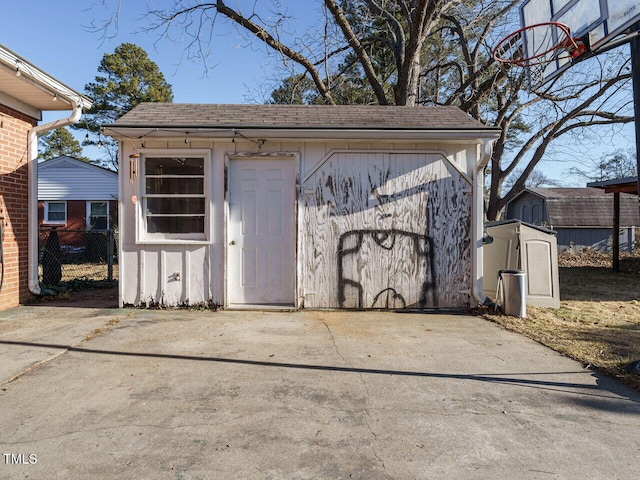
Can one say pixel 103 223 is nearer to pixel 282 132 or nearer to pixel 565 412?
pixel 282 132

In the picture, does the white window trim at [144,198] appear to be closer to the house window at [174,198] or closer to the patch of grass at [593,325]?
the house window at [174,198]

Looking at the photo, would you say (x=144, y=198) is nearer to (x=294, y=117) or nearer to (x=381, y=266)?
(x=294, y=117)

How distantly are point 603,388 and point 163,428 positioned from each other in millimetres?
3783

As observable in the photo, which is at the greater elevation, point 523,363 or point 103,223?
point 103,223

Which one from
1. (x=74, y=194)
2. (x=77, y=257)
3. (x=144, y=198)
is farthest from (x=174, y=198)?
(x=74, y=194)

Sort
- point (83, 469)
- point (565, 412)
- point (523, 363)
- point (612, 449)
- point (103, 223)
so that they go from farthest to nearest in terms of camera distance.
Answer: point (103, 223), point (523, 363), point (565, 412), point (612, 449), point (83, 469)

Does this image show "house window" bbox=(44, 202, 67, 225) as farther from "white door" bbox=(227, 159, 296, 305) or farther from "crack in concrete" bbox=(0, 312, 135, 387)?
"white door" bbox=(227, 159, 296, 305)

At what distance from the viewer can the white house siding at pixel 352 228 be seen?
6.81m

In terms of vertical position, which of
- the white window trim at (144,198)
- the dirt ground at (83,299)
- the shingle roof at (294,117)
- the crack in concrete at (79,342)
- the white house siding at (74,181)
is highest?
the white house siding at (74,181)

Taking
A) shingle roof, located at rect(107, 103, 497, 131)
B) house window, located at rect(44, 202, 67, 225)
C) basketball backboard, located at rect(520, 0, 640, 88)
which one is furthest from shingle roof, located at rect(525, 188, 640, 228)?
house window, located at rect(44, 202, 67, 225)

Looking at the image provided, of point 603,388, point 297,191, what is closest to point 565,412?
point 603,388

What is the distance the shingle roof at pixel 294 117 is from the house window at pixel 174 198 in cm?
67

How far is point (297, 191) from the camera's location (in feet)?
22.3

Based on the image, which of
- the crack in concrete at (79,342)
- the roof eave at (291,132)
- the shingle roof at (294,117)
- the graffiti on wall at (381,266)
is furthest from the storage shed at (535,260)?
the crack in concrete at (79,342)
